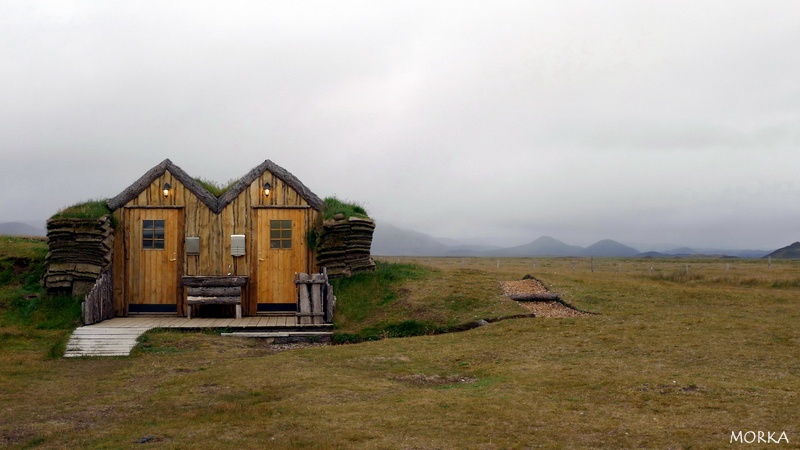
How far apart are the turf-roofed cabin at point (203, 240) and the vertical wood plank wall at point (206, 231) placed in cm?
3

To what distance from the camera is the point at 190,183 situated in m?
19.8

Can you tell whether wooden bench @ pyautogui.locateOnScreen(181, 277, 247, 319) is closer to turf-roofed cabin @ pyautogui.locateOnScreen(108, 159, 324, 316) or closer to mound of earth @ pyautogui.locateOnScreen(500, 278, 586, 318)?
turf-roofed cabin @ pyautogui.locateOnScreen(108, 159, 324, 316)

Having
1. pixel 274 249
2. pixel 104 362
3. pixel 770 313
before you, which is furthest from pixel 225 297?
pixel 770 313

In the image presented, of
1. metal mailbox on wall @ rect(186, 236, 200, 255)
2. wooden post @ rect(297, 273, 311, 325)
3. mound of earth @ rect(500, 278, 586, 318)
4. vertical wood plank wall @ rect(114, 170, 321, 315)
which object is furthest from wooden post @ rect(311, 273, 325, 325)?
mound of earth @ rect(500, 278, 586, 318)

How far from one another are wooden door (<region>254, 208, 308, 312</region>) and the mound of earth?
7.37m

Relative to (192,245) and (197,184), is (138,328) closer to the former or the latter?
(192,245)

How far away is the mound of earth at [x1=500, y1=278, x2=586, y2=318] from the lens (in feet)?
62.5

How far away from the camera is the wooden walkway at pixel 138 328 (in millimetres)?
14922

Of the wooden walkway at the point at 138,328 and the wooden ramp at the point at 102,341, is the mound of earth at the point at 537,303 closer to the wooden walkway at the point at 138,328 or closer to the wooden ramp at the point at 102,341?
the wooden walkway at the point at 138,328

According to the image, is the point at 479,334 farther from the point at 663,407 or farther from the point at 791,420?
the point at 791,420

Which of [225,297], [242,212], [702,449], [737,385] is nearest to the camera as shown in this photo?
[702,449]

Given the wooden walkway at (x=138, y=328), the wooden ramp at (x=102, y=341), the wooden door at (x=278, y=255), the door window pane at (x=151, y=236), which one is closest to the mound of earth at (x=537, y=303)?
the wooden walkway at (x=138, y=328)

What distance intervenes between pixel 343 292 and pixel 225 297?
383cm

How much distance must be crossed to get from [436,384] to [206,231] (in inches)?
450
